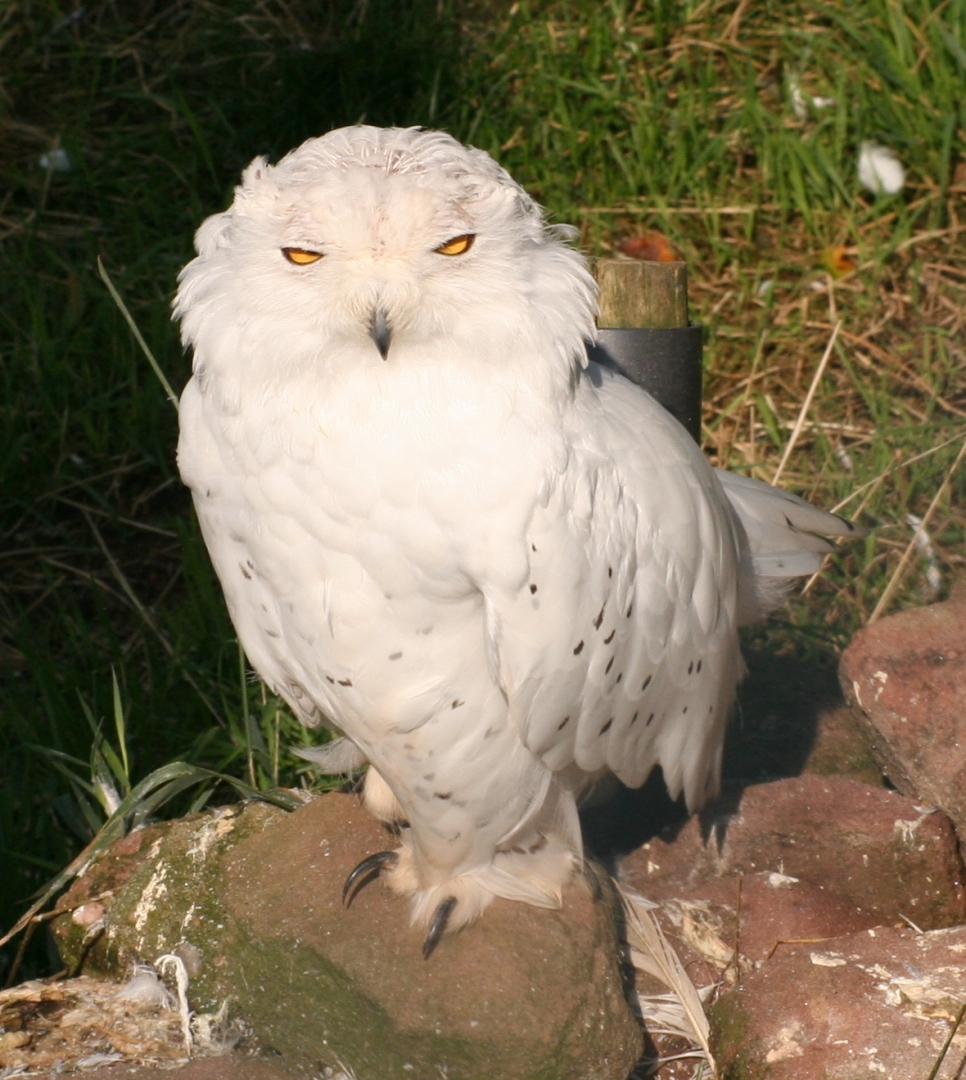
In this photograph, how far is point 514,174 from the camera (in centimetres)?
497

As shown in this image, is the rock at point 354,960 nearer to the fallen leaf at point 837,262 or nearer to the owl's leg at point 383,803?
the owl's leg at point 383,803

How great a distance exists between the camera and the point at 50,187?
17.0 ft

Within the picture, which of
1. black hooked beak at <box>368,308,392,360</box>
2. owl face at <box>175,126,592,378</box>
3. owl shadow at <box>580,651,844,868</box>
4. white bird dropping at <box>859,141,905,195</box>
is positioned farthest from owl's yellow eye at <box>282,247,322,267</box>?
white bird dropping at <box>859,141,905,195</box>

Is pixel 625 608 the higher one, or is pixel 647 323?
pixel 647 323

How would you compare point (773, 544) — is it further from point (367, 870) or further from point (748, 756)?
point (367, 870)

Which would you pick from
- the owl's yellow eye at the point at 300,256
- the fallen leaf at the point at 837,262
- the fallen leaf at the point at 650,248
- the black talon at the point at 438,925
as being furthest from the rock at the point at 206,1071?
the fallen leaf at the point at 837,262

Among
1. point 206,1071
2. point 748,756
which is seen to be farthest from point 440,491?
point 748,756

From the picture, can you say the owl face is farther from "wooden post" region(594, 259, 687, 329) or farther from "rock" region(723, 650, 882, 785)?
"rock" region(723, 650, 882, 785)

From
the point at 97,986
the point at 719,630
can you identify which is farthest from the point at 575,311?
the point at 97,986

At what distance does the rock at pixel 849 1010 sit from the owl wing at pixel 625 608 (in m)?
0.51

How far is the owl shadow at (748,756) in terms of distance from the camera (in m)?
2.86

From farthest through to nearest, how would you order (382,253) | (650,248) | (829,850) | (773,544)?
1. (650,248)
2. (773,544)
3. (829,850)
4. (382,253)

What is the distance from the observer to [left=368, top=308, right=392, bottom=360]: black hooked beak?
6.42 ft

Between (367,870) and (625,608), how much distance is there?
2.60ft
